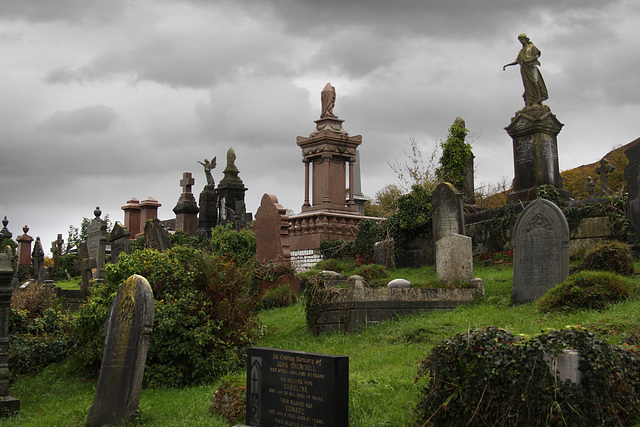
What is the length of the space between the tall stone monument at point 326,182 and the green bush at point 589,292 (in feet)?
45.7

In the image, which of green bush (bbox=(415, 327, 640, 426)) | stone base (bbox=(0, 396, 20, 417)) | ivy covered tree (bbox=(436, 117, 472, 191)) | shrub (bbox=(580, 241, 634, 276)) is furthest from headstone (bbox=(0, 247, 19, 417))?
ivy covered tree (bbox=(436, 117, 472, 191))

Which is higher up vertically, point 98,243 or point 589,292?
point 98,243

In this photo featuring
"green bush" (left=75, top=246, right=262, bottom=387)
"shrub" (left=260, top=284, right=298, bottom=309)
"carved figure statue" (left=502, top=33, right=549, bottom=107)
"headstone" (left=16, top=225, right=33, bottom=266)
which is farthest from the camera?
"headstone" (left=16, top=225, right=33, bottom=266)

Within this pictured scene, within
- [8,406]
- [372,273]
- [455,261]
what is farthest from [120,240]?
[8,406]

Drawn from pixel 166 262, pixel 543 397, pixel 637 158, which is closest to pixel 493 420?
pixel 543 397

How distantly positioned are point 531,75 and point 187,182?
677 inches

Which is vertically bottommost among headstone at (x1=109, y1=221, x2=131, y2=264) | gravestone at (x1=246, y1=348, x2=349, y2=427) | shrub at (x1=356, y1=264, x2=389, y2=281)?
gravestone at (x1=246, y1=348, x2=349, y2=427)

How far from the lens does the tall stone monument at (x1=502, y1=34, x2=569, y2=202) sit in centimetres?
1838

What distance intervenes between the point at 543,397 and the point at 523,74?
1638cm

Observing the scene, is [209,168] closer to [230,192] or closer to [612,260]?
[230,192]

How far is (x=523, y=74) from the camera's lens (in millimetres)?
19469

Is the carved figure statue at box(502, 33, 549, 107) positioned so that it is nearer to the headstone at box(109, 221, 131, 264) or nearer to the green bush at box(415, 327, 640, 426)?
the headstone at box(109, 221, 131, 264)

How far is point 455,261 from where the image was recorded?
11945 millimetres

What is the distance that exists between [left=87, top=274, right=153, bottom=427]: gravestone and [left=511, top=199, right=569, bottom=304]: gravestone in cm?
623
